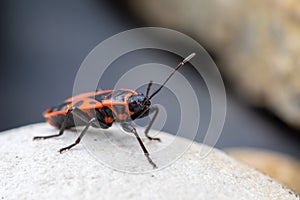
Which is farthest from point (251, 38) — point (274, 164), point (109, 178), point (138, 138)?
point (109, 178)

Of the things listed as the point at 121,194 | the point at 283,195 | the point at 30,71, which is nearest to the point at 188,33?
the point at 30,71

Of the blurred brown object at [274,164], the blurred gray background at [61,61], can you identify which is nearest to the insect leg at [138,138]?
the blurred brown object at [274,164]

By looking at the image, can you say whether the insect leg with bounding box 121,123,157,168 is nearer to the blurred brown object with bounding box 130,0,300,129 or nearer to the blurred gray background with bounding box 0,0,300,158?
the blurred gray background with bounding box 0,0,300,158

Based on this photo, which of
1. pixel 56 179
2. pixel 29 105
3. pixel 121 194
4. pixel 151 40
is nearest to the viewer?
pixel 121 194

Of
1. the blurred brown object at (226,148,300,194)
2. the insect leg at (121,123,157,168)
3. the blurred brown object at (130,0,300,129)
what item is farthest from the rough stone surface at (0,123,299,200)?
the blurred brown object at (130,0,300,129)

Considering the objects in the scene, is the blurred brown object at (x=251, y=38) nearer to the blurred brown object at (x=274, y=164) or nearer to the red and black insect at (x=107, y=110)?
the blurred brown object at (x=274, y=164)

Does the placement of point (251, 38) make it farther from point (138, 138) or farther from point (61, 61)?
point (138, 138)

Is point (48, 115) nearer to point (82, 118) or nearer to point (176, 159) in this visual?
point (82, 118)
